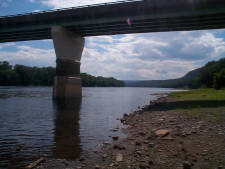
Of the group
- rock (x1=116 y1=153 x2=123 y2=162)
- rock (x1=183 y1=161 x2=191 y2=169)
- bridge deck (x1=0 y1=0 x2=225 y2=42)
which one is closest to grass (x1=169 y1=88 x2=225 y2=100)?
bridge deck (x1=0 y1=0 x2=225 y2=42)

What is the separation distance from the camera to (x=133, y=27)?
3919 cm

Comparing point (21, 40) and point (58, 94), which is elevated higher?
point (21, 40)

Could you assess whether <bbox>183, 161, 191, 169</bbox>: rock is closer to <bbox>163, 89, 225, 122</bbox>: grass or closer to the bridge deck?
<bbox>163, 89, 225, 122</bbox>: grass

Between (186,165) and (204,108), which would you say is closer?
(186,165)

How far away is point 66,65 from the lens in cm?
3956

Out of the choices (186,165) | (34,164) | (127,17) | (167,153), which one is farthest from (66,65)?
(186,165)

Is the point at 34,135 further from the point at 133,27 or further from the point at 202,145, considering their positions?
the point at 133,27

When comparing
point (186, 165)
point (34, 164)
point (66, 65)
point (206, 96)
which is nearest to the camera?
point (186, 165)

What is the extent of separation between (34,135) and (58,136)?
144cm

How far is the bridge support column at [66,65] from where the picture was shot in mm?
38438

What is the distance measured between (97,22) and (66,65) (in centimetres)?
1123

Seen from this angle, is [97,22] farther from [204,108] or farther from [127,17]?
[204,108]

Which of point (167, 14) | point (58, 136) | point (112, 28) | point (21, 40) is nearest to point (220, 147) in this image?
point (58, 136)

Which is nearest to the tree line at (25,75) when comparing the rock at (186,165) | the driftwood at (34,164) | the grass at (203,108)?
the grass at (203,108)
